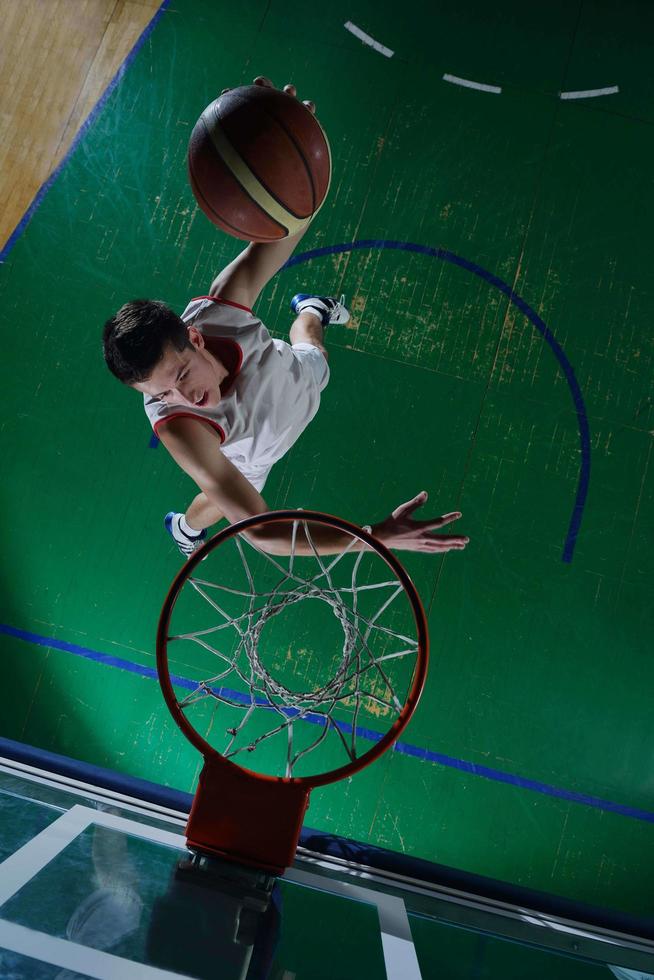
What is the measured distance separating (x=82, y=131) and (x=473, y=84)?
216 centimetres

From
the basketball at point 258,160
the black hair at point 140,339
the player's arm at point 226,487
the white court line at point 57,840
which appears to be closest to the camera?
the white court line at point 57,840

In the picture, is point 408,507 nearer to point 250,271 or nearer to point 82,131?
point 250,271

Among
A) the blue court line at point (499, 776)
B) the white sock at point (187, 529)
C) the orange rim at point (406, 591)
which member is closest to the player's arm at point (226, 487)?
the orange rim at point (406, 591)

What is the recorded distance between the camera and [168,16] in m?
4.16

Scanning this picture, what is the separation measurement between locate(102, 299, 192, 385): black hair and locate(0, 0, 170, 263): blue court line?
2154mm

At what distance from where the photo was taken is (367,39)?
4.06m

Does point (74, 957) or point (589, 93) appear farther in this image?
point (589, 93)

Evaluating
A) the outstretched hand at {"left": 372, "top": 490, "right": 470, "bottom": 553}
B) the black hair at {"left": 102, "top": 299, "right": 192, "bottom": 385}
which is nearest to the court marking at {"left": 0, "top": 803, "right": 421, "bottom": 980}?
the outstretched hand at {"left": 372, "top": 490, "right": 470, "bottom": 553}

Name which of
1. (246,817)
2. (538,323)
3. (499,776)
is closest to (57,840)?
(246,817)

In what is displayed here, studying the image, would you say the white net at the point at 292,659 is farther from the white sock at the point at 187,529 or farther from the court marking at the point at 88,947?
the court marking at the point at 88,947

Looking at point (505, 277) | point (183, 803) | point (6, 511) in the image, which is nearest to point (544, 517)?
point (505, 277)

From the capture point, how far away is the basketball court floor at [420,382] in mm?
3414

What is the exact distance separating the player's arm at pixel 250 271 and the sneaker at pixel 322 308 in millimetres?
559

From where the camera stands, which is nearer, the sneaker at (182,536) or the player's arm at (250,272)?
the player's arm at (250,272)
